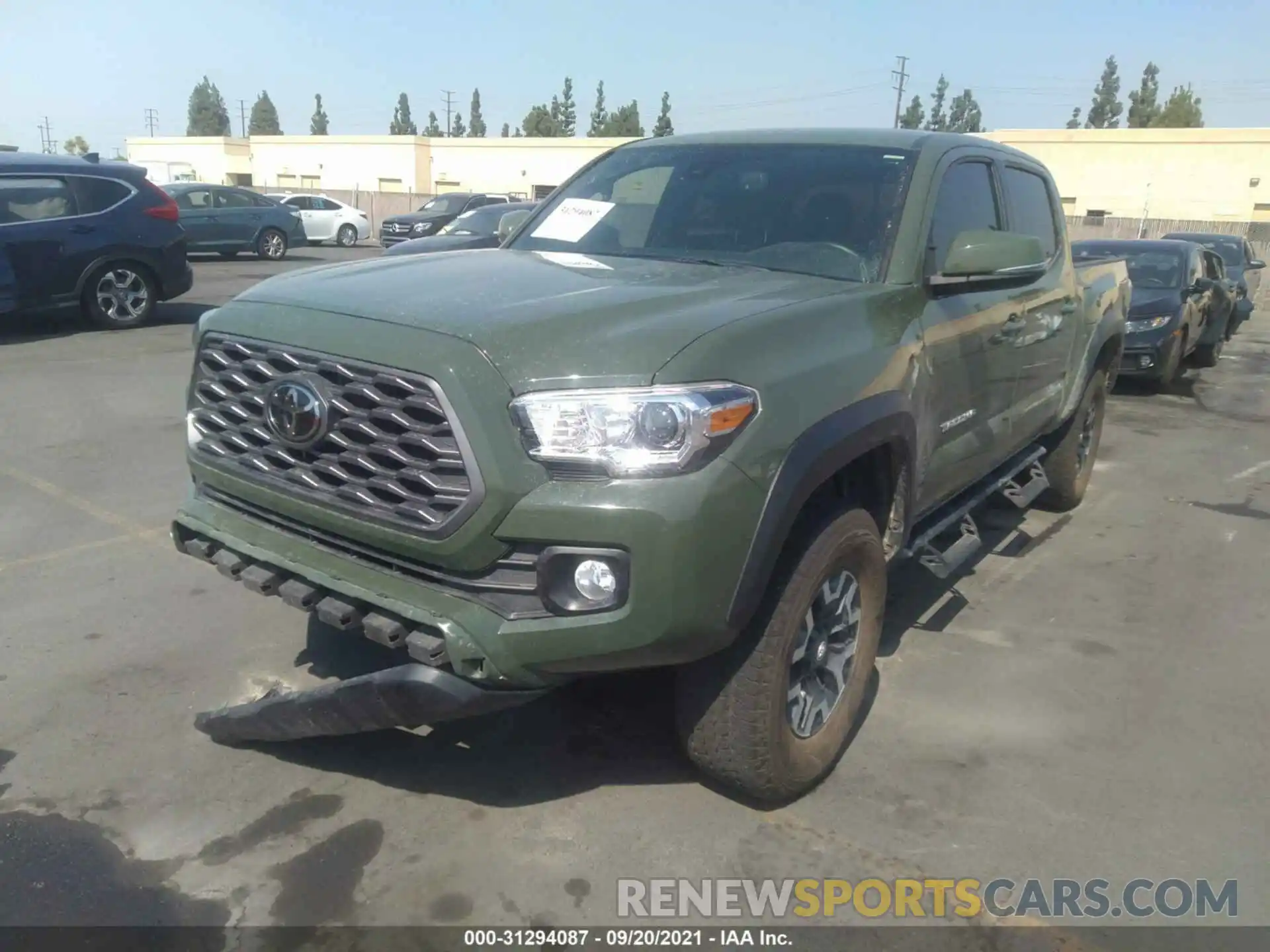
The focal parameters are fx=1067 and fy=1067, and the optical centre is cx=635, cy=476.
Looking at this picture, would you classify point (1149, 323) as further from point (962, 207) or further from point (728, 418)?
point (728, 418)

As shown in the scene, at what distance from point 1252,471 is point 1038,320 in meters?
4.19

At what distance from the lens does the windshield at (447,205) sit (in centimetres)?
2917

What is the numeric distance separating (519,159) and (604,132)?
37088 mm

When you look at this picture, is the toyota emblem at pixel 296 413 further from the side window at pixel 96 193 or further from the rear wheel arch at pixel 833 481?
the side window at pixel 96 193

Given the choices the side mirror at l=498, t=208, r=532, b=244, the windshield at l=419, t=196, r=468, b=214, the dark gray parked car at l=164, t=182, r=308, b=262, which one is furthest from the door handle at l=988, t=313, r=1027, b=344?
the windshield at l=419, t=196, r=468, b=214

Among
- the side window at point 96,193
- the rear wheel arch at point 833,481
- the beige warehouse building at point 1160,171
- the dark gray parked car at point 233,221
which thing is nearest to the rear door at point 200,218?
the dark gray parked car at point 233,221

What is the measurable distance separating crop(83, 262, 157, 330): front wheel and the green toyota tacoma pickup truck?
8.88 m

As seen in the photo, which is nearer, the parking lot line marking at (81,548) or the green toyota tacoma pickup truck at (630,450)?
the green toyota tacoma pickup truck at (630,450)

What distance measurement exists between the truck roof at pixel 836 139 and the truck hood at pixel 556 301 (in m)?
0.86

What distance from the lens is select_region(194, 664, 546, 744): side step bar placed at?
2660 mm

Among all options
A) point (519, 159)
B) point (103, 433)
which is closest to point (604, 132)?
point (519, 159)

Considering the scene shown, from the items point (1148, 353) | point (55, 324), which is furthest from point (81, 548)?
point (1148, 353)

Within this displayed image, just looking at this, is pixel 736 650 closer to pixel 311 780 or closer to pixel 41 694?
pixel 311 780

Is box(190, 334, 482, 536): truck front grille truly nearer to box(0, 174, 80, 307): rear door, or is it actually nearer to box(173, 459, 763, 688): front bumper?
box(173, 459, 763, 688): front bumper
